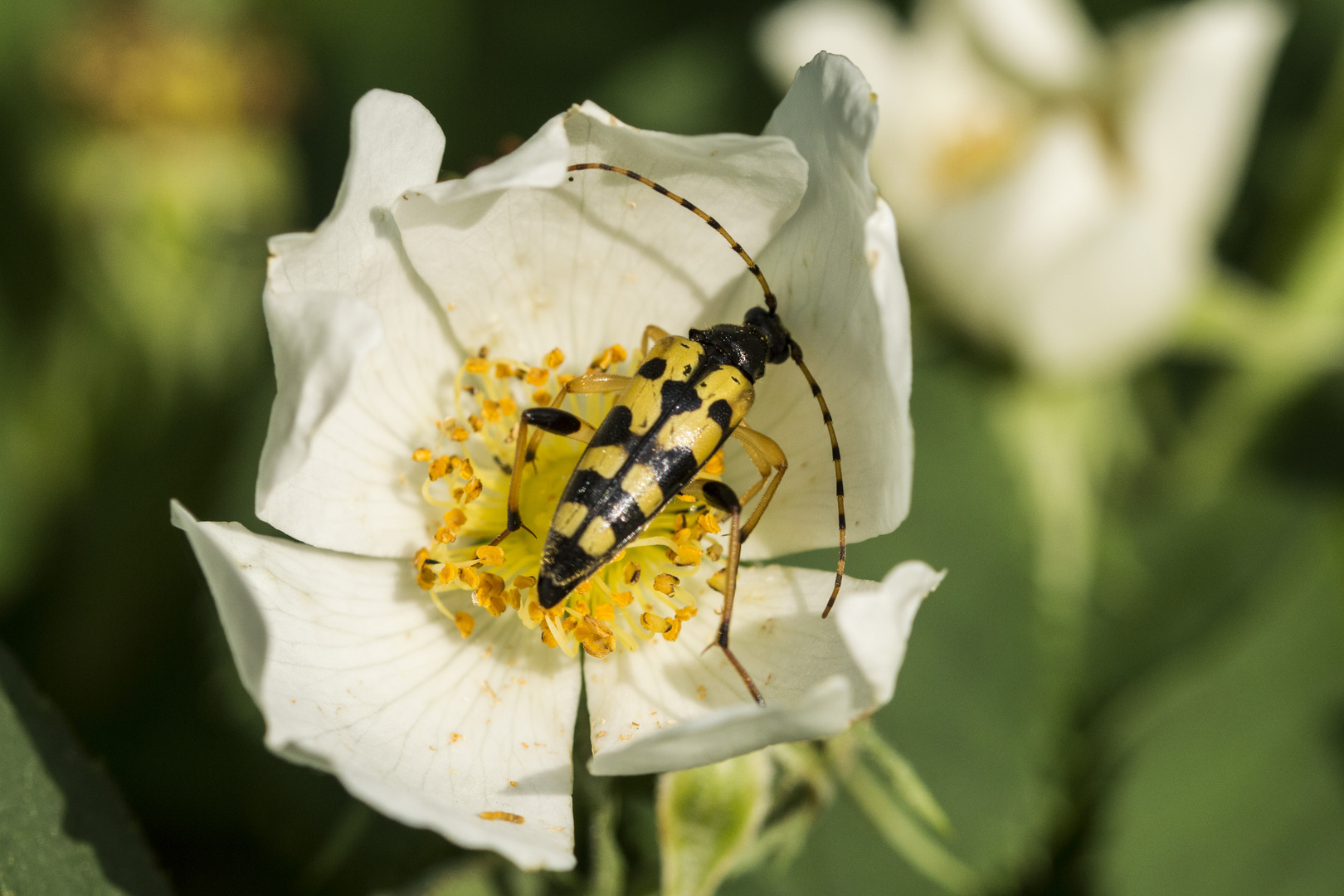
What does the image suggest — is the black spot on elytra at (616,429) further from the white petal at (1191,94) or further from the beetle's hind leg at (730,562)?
the white petal at (1191,94)

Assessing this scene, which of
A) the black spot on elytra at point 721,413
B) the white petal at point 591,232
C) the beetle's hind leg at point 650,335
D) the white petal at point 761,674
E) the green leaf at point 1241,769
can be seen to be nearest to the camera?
the white petal at point 761,674

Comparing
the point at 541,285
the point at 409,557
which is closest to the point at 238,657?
the point at 409,557

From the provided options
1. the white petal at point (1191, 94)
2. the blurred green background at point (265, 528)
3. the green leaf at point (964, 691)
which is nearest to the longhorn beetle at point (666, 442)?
the blurred green background at point (265, 528)

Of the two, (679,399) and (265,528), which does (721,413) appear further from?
(265,528)

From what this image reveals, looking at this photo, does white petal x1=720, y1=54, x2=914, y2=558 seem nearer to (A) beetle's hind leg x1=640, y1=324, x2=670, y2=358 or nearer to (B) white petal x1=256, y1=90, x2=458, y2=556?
(A) beetle's hind leg x1=640, y1=324, x2=670, y2=358

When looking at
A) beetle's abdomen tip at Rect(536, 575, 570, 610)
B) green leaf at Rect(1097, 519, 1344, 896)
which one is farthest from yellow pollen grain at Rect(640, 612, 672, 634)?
green leaf at Rect(1097, 519, 1344, 896)

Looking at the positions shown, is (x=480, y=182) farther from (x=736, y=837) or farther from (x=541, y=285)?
(x=736, y=837)

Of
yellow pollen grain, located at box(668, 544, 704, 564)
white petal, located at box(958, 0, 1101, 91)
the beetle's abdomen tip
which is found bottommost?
yellow pollen grain, located at box(668, 544, 704, 564)
